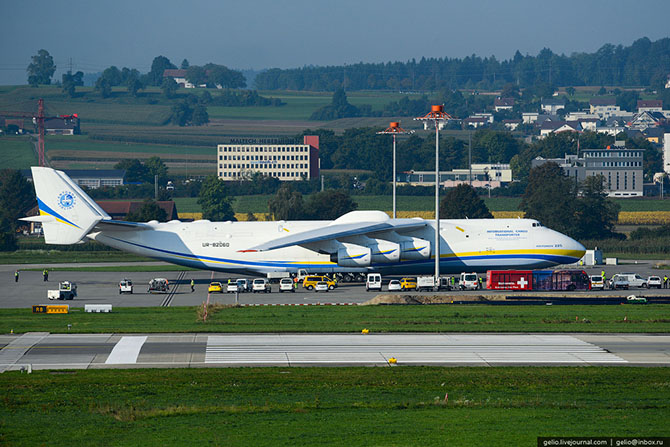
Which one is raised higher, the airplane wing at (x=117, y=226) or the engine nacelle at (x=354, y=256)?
the airplane wing at (x=117, y=226)

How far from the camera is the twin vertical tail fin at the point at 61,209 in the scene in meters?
69.2

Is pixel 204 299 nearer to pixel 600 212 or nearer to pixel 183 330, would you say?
pixel 183 330

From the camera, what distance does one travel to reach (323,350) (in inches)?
1502

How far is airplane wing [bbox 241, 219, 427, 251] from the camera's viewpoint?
6644cm

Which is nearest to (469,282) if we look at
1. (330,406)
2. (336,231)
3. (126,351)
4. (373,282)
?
(373,282)

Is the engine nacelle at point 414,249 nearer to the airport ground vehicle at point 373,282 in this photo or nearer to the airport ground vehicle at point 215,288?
the airport ground vehicle at point 373,282

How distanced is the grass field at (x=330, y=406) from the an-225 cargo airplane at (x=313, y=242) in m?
36.0

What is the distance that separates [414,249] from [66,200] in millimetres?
27724

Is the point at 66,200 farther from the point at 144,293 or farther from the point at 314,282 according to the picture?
the point at 314,282

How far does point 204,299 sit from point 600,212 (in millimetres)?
70322

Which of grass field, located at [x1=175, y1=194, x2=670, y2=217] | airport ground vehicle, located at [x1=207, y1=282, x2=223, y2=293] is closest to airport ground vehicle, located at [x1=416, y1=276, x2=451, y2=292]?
airport ground vehicle, located at [x1=207, y1=282, x2=223, y2=293]

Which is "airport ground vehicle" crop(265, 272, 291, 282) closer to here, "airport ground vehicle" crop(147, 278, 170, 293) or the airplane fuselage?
the airplane fuselage

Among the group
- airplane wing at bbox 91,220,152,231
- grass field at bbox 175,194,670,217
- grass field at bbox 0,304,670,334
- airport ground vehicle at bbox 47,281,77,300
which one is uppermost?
airplane wing at bbox 91,220,152,231

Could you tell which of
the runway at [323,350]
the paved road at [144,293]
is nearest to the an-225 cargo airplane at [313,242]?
the paved road at [144,293]
